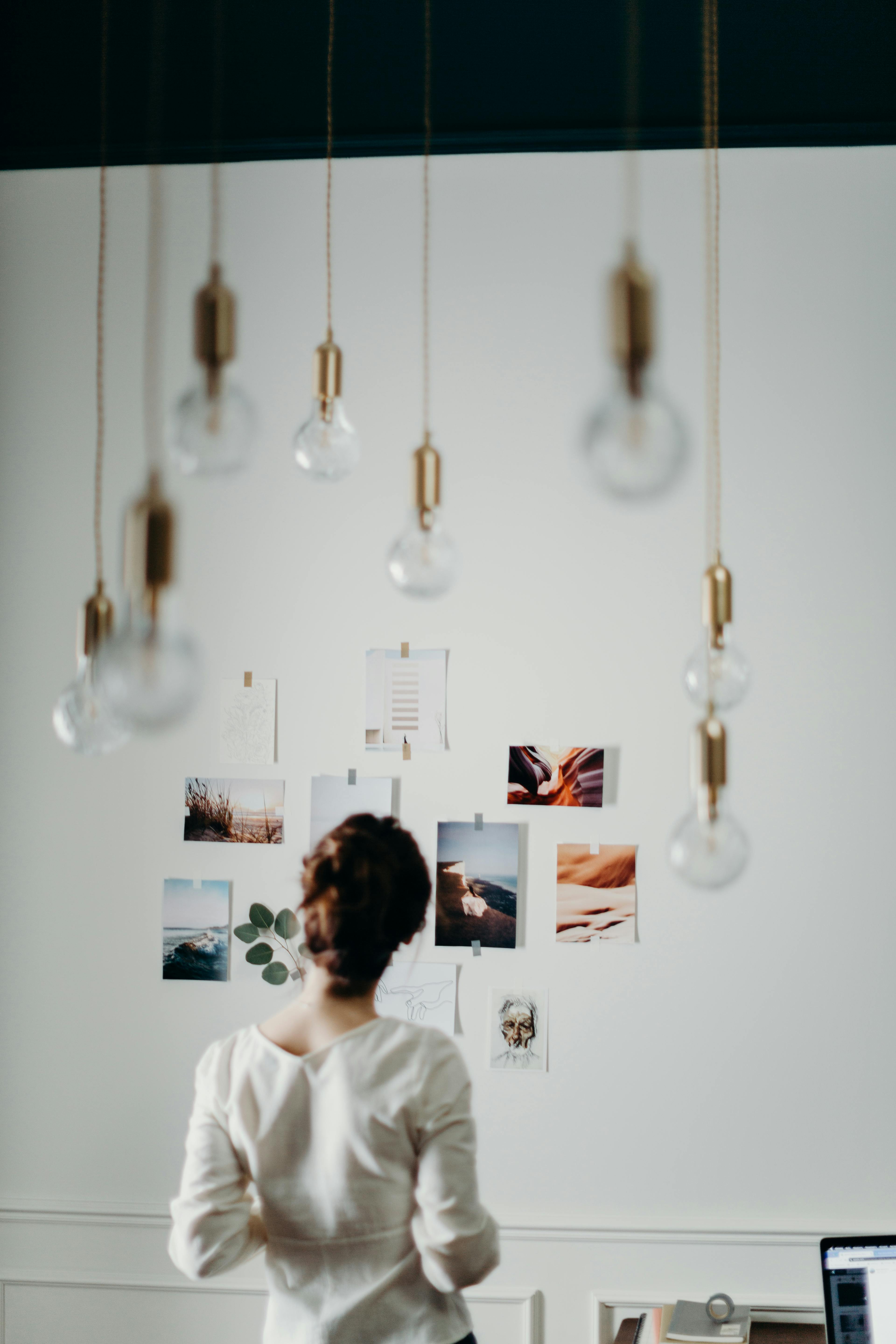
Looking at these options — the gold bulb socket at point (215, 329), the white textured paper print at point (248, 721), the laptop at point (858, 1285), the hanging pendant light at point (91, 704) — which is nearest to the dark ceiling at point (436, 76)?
the white textured paper print at point (248, 721)

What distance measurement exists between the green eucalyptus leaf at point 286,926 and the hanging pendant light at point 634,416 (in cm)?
188

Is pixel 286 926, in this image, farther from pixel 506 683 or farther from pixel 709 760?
pixel 709 760

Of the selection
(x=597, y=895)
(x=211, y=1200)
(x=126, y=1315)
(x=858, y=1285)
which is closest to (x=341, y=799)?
(x=597, y=895)

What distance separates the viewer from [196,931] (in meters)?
2.43

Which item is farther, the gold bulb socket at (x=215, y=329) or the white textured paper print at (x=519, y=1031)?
the white textured paper print at (x=519, y=1031)

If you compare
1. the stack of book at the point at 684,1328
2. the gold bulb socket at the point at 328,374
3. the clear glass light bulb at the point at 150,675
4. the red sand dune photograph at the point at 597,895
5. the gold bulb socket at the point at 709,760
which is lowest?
the stack of book at the point at 684,1328

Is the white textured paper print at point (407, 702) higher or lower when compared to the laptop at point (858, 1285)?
higher

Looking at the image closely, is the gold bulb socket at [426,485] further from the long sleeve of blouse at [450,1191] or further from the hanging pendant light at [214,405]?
the long sleeve of blouse at [450,1191]

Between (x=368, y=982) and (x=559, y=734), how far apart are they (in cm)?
110

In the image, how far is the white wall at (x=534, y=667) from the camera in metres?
2.31

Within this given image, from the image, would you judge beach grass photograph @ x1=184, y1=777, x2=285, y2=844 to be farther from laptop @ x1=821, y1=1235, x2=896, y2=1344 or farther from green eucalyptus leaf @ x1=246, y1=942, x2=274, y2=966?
laptop @ x1=821, y1=1235, x2=896, y2=1344

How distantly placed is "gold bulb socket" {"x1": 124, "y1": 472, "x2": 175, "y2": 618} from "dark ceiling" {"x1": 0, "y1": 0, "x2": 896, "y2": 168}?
1.81 meters

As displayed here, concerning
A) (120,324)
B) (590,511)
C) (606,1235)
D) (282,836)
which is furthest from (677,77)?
(606,1235)

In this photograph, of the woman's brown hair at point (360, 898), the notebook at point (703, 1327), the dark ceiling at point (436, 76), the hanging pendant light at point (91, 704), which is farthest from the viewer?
the dark ceiling at point (436, 76)
